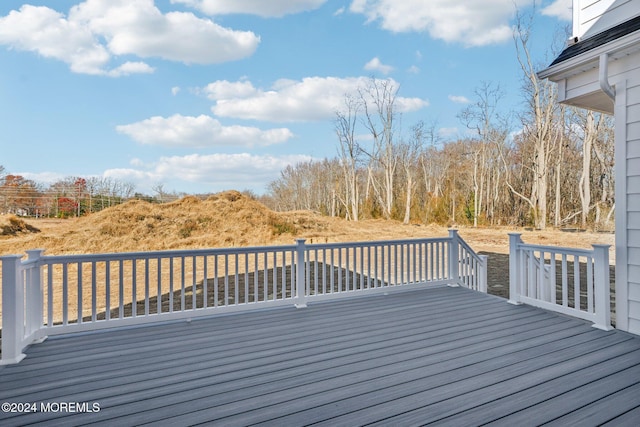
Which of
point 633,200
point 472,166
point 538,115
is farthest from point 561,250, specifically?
point 472,166

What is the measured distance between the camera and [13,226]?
12.8 metres

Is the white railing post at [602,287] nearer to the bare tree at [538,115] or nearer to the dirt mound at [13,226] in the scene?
the bare tree at [538,115]

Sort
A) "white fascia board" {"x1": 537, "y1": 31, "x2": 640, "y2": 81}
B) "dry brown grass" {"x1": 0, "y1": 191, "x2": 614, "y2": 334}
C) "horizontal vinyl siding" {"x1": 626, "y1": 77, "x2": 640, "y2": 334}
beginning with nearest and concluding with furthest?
1. "white fascia board" {"x1": 537, "y1": 31, "x2": 640, "y2": 81}
2. "horizontal vinyl siding" {"x1": 626, "y1": 77, "x2": 640, "y2": 334}
3. "dry brown grass" {"x1": 0, "y1": 191, "x2": 614, "y2": 334}

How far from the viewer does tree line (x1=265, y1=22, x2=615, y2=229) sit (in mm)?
14547

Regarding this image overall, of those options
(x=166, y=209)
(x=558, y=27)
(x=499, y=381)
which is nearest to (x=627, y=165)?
(x=499, y=381)

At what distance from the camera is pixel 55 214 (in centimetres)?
1505

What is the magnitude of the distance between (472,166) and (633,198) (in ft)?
61.8

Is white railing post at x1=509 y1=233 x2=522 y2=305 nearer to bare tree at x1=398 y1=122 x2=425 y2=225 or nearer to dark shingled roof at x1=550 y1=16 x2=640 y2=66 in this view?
dark shingled roof at x1=550 y1=16 x2=640 y2=66

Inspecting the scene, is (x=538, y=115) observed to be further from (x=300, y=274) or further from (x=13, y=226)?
(x=13, y=226)

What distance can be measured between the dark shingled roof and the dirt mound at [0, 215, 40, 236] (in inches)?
642

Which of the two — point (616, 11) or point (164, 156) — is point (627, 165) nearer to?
point (616, 11)

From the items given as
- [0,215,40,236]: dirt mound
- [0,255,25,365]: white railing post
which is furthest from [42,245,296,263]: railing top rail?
[0,215,40,236]: dirt mound

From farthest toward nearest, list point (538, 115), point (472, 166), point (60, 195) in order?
point (472, 166) < point (60, 195) < point (538, 115)

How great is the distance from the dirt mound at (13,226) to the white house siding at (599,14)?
54.1 ft
